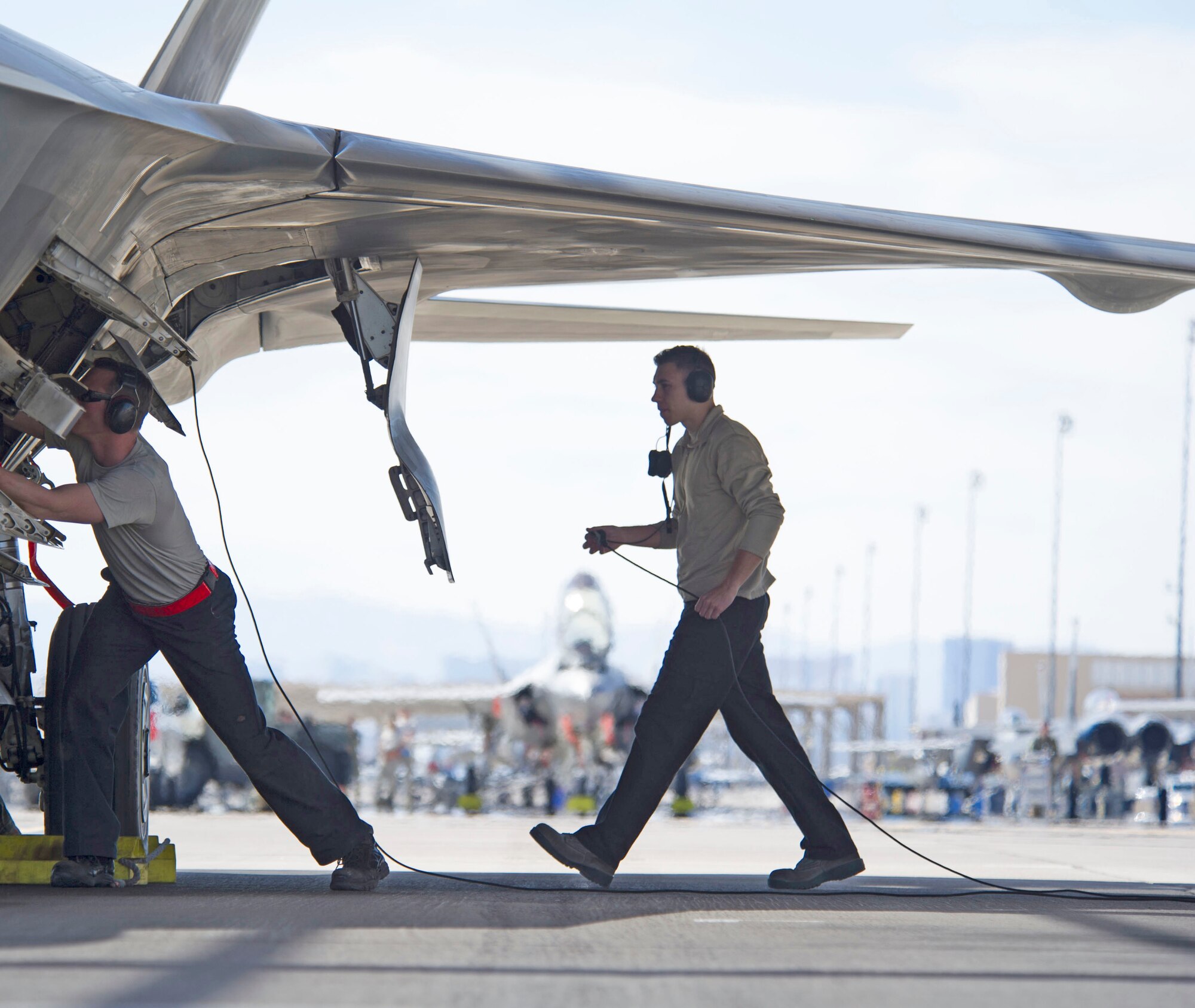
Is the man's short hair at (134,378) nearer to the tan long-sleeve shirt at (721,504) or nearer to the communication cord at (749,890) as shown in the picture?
the communication cord at (749,890)

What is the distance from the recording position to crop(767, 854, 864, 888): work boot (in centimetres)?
535

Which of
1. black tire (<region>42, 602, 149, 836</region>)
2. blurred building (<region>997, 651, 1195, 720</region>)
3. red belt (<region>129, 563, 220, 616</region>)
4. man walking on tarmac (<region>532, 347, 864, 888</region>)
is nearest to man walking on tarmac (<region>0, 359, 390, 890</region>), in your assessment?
red belt (<region>129, 563, 220, 616</region>)

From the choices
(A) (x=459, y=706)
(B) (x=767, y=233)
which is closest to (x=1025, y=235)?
(B) (x=767, y=233)

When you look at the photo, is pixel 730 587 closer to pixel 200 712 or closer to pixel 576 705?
pixel 200 712

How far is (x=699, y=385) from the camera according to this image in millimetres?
5484

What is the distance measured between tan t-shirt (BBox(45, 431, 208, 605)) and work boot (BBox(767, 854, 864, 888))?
2446 millimetres

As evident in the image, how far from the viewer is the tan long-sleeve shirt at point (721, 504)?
529 cm

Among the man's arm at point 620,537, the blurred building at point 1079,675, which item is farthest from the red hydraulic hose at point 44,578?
the blurred building at point 1079,675

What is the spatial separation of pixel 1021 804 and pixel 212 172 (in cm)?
3105

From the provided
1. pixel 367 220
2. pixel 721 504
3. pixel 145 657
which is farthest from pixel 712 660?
pixel 367 220

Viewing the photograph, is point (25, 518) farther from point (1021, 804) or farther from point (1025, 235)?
point (1021, 804)

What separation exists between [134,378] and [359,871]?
1.91 metres

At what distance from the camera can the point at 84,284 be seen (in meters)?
4.69

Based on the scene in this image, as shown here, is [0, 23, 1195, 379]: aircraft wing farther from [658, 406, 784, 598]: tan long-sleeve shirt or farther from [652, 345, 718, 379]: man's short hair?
[658, 406, 784, 598]: tan long-sleeve shirt
